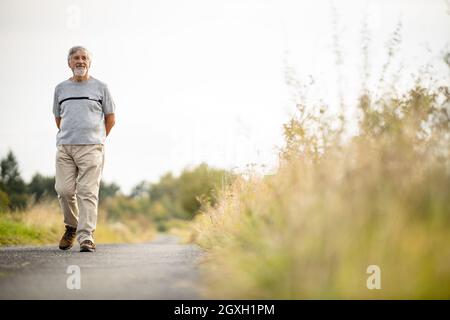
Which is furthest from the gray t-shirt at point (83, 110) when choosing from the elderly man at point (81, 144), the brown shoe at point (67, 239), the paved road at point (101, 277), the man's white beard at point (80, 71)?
the paved road at point (101, 277)

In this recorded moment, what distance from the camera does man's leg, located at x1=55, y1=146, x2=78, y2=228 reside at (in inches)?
249

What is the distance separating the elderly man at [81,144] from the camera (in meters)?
6.15

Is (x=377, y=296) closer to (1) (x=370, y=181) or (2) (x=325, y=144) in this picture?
(1) (x=370, y=181)

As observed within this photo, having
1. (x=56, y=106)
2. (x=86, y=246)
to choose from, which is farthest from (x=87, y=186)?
(x=56, y=106)

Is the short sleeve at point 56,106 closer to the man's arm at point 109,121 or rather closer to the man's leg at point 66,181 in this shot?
the man's leg at point 66,181

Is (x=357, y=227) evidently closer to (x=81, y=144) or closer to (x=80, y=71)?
(x=81, y=144)

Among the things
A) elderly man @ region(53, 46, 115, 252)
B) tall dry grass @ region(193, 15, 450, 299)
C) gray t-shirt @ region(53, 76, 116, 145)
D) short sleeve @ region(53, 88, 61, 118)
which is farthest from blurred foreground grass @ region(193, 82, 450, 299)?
short sleeve @ region(53, 88, 61, 118)

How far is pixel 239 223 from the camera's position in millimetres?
4848

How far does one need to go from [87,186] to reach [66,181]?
0.32 metres

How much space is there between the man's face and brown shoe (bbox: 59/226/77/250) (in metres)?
1.91

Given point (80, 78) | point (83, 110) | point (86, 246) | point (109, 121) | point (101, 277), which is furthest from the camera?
point (109, 121)

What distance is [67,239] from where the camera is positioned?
251 inches

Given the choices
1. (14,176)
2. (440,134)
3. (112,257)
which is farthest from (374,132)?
(14,176)

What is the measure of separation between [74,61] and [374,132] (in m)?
3.62
